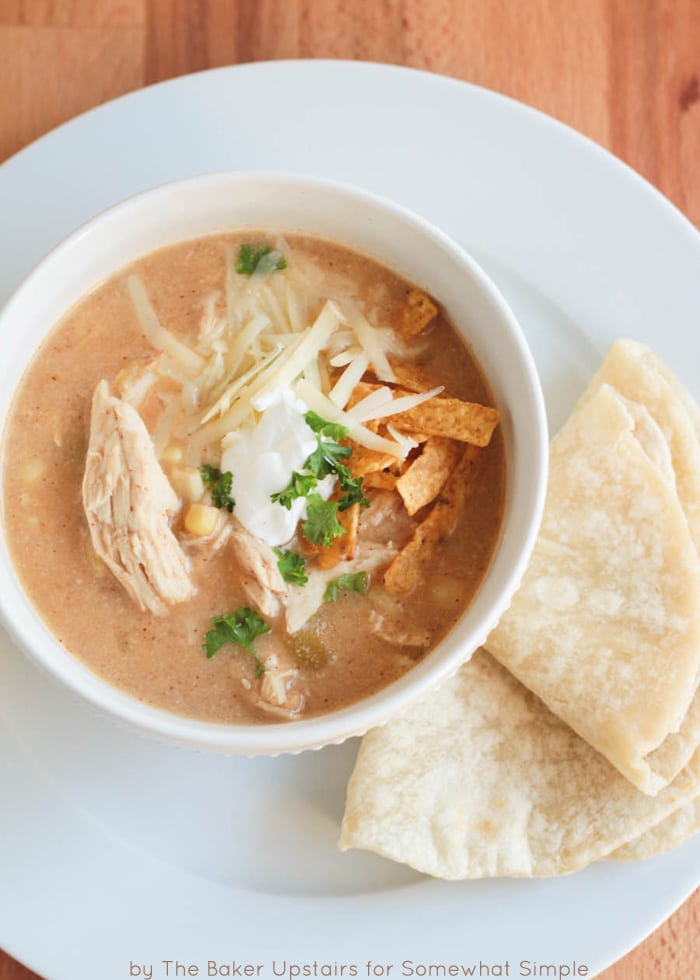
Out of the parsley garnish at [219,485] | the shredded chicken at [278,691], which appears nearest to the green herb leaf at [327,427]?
the parsley garnish at [219,485]

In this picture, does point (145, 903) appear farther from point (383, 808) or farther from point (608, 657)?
point (608, 657)

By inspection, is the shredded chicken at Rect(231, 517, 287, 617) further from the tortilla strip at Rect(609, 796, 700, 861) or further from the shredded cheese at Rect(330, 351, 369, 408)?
the tortilla strip at Rect(609, 796, 700, 861)

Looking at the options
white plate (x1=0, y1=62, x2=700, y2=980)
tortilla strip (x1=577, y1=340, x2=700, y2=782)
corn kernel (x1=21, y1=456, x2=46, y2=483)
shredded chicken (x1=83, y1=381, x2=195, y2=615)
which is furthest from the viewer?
tortilla strip (x1=577, y1=340, x2=700, y2=782)

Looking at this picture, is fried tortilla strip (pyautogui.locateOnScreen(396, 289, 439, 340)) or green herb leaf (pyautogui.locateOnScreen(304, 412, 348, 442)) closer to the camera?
green herb leaf (pyautogui.locateOnScreen(304, 412, 348, 442))

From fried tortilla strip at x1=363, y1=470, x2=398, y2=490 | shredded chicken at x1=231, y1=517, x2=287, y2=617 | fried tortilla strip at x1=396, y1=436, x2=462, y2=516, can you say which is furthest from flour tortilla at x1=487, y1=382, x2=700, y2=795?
shredded chicken at x1=231, y1=517, x2=287, y2=617

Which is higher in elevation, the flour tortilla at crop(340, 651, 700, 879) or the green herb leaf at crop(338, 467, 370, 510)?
the green herb leaf at crop(338, 467, 370, 510)

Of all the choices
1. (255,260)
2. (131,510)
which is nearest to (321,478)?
(131,510)

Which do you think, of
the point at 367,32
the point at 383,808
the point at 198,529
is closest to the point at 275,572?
the point at 198,529
